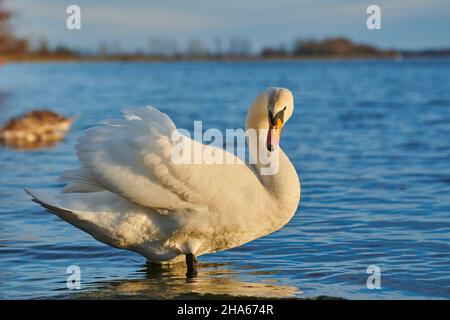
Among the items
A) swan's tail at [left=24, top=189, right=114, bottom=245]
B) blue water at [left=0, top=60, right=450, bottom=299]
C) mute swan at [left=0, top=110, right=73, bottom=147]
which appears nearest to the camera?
swan's tail at [left=24, top=189, right=114, bottom=245]

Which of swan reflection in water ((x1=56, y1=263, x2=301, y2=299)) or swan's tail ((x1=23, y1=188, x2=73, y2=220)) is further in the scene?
swan's tail ((x1=23, y1=188, x2=73, y2=220))

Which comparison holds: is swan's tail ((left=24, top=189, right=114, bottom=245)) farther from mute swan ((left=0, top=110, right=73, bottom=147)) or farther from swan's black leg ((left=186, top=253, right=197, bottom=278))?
mute swan ((left=0, top=110, right=73, bottom=147))

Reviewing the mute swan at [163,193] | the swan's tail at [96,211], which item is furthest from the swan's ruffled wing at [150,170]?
the swan's tail at [96,211]

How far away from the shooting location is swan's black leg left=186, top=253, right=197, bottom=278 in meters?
6.95

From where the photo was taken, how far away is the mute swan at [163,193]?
6520 millimetres

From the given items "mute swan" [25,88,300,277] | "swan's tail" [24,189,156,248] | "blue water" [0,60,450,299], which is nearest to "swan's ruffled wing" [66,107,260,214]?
"mute swan" [25,88,300,277]

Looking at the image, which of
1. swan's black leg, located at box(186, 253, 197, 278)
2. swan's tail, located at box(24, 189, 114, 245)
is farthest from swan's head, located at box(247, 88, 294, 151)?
swan's tail, located at box(24, 189, 114, 245)

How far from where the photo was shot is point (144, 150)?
650cm

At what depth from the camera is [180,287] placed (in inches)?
266

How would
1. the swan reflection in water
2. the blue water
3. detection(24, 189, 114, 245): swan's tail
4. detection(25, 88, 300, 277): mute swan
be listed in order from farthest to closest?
the blue water, detection(24, 189, 114, 245): swan's tail, detection(25, 88, 300, 277): mute swan, the swan reflection in water

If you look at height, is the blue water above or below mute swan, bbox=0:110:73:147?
below

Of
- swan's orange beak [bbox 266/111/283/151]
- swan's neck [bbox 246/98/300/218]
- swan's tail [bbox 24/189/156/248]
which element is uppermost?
swan's orange beak [bbox 266/111/283/151]

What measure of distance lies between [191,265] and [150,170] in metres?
1.00
